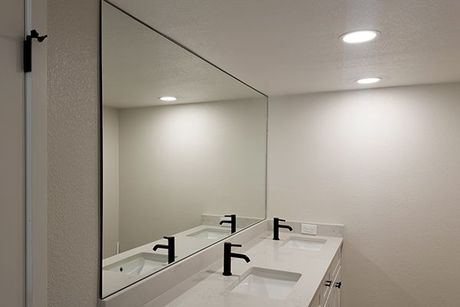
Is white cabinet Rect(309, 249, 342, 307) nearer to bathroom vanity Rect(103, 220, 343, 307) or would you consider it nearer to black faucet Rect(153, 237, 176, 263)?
bathroom vanity Rect(103, 220, 343, 307)

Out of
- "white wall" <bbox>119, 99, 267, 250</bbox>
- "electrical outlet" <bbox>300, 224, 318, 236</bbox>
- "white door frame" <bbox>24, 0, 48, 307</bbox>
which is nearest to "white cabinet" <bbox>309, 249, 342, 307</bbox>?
"electrical outlet" <bbox>300, 224, 318, 236</bbox>

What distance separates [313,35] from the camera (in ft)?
5.19

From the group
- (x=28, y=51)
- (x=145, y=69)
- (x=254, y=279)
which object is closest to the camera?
(x=28, y=51)

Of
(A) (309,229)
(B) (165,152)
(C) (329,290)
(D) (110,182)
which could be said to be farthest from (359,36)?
(A) (309,229)

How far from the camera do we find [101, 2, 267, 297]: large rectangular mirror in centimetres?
134

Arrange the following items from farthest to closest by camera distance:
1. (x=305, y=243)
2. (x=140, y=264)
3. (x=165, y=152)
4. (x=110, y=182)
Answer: (x=305, y=243)
(x=165, y=152)
(x=140, y=264)
(x=110, y=182)

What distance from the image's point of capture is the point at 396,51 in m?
1.81

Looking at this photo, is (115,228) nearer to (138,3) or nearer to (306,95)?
(138,3)

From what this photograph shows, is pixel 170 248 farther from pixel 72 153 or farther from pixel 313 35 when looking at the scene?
pixel 313 35

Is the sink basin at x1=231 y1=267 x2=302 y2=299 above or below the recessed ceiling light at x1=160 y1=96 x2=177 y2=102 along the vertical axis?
below

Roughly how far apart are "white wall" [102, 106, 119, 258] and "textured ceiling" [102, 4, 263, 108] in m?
0.08

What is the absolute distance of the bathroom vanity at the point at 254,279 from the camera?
4.91 ft

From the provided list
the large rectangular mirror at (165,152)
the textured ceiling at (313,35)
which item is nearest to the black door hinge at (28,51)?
the large rectangular mirror at (165,152)

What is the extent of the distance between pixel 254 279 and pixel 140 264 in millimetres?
792
